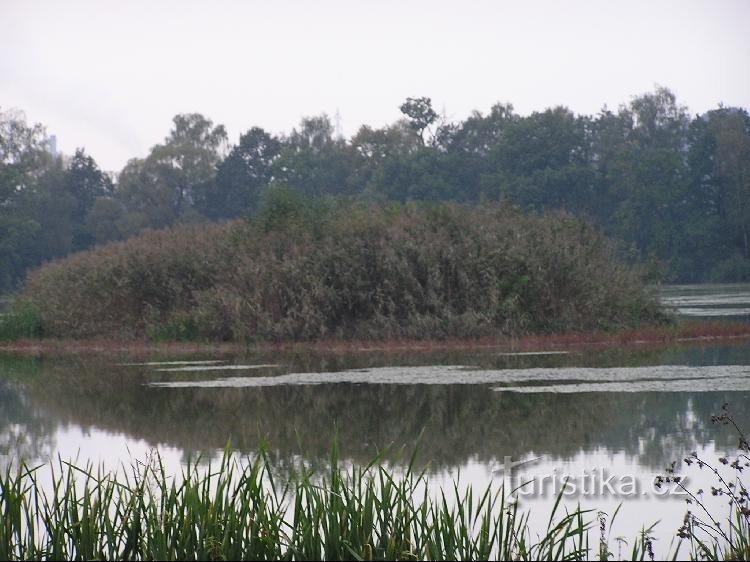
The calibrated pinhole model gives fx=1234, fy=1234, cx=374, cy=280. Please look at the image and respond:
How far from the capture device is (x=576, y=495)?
1036 cm

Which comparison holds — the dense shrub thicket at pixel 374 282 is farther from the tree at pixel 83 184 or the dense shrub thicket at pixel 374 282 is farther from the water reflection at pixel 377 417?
the tree at pixel 83 184

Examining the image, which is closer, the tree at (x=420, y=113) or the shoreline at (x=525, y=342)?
the shoreline at (x=525, y=342)

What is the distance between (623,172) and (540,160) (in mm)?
4947

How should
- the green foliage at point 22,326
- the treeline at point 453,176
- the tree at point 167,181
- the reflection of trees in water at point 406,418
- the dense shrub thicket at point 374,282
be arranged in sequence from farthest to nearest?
the tree at point 167,181 < the treeline at point 453,176 < the green foliage at point 22,326 < the dense shrub thicket at point 374,282 < the reflection of trees in water at point 406,418

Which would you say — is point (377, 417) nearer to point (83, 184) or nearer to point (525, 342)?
point (525, 342)

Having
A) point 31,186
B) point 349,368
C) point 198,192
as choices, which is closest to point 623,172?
point 198,192

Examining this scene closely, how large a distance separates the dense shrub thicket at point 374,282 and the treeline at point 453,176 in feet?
106

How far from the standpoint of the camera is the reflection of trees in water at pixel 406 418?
44.8 feet

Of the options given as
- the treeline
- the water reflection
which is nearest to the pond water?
the water reflection

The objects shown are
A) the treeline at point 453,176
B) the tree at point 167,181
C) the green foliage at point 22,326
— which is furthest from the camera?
the tree at point 167,181

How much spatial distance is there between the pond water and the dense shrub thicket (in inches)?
118

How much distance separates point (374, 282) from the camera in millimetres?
30047

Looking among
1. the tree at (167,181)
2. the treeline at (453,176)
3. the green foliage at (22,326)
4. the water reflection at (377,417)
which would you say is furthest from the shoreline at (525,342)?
the tree at (167,181)

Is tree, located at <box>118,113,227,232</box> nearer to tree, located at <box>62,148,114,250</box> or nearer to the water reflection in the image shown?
tree, located at <box>62,148,114,250</box>
